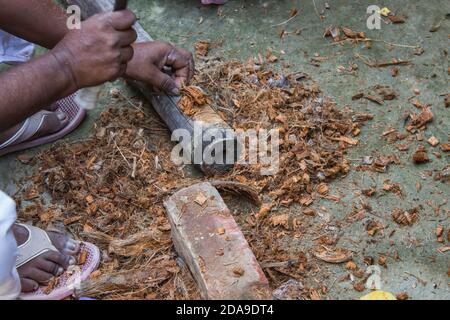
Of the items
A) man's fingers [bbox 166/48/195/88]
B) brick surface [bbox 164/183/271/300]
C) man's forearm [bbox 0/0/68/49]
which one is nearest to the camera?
brick surface [bbox 164/183/271/300]

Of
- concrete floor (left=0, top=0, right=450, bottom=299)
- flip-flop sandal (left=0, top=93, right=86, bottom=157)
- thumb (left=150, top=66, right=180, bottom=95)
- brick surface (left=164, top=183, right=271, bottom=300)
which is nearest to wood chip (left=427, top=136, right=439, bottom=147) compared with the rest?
concrete floor (left=0, top=0, right=450, bottom=299)

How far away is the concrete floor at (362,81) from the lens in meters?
2.60

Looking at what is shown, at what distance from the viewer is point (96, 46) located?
7.34 ft

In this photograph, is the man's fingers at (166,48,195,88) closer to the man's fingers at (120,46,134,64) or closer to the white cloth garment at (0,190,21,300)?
the man's fingers at (120,46,134,64)

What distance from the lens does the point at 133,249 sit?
2670 millimetres

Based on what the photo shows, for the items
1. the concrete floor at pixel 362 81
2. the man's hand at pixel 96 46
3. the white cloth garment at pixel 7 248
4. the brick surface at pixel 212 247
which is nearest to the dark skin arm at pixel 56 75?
the man's hand at pixel 96 46

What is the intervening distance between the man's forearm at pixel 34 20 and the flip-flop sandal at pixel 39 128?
41cm

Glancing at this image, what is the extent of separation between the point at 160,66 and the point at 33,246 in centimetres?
105

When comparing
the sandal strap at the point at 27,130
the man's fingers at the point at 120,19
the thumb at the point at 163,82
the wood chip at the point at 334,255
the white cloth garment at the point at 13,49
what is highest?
the man's fingers at the point at 120,19

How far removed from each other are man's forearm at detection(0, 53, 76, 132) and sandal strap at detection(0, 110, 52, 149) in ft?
2.69

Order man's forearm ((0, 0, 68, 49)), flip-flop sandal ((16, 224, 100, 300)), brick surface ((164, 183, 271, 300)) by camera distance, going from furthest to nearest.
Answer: man's forearm ((0, 0, 68, 49))
flip-flop sandal ((16, 224, 100, 300))
brick surface ((164, 183, 271, 300))

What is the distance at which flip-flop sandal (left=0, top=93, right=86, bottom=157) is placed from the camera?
121 inches

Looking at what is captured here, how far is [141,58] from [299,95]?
2.78 feet

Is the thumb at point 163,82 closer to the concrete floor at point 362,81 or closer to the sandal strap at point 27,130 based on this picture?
the concrete floor at point 362,81
